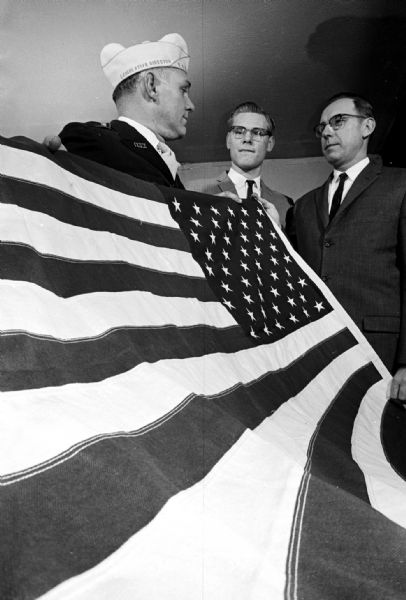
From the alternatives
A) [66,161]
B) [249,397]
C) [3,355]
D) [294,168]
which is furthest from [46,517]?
[294,168]

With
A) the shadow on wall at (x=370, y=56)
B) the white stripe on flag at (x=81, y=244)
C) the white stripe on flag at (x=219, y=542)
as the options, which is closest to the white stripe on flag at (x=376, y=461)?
the white stripe on flag at (x=219, y=542)

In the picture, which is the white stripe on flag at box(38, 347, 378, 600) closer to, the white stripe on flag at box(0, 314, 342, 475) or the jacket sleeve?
the white stripe on flag at box(0, 314, 342, 475)

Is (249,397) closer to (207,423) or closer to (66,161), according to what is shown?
(207,423)

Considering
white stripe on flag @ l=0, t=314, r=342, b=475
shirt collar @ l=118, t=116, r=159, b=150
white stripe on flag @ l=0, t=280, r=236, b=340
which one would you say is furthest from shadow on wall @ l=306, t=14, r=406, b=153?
white stripe on flag @ l=0, t=314, r=342, b=475

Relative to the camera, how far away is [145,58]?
7.83 ft

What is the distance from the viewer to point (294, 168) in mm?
5977

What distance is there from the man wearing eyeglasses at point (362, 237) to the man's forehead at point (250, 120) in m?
0.52

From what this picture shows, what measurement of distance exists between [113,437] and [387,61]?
4.34 meters

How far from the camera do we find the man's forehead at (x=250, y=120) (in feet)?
9.89

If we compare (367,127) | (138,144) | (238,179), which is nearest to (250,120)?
(238,179)

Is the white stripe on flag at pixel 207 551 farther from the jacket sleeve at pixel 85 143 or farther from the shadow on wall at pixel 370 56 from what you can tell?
the shadow on wall at pixel 370 56

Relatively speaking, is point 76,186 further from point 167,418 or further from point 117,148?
point 167,418

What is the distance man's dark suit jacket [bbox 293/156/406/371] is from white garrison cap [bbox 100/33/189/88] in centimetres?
86

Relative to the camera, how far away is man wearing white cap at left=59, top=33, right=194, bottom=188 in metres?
2.07
